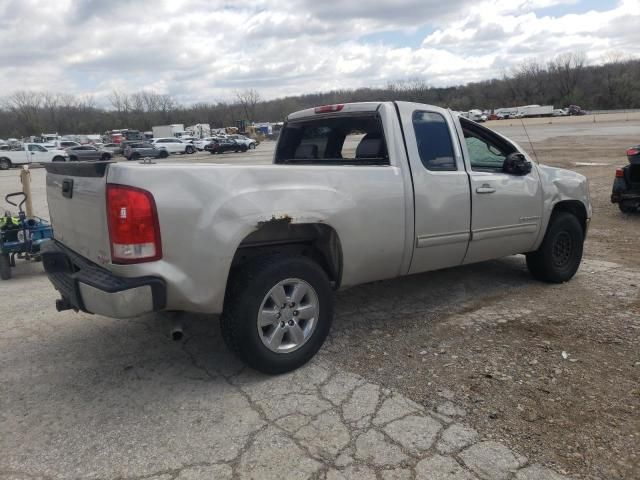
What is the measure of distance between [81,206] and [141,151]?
43473 mm

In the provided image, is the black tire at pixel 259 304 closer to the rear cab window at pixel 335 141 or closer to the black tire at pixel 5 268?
the rear cab window at pixel 335 141

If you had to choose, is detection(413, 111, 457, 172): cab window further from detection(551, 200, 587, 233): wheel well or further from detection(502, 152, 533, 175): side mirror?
detection(551, 200, 587, 233): wheel well

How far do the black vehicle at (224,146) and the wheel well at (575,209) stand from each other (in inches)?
1850

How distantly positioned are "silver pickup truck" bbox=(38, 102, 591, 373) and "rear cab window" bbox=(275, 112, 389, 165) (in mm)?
14

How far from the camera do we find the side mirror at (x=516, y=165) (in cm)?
475

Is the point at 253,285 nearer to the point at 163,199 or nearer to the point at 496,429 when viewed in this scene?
the point at 163,199

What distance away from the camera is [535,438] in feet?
9.02

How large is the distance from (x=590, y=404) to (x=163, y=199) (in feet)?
9.09

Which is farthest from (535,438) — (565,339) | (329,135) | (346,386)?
(329,135)

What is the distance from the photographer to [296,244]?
3918 mm

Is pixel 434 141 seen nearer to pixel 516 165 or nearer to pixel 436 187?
pixel 436 187

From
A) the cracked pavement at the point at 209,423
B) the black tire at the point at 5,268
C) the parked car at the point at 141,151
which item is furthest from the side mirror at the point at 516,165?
the parked car at the point at 141,151

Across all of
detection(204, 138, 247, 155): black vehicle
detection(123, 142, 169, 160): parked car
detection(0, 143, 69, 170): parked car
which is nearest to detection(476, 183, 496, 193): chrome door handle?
detection(0, 143, 69, 170): parked car

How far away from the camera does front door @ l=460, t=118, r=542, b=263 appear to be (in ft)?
14.8
